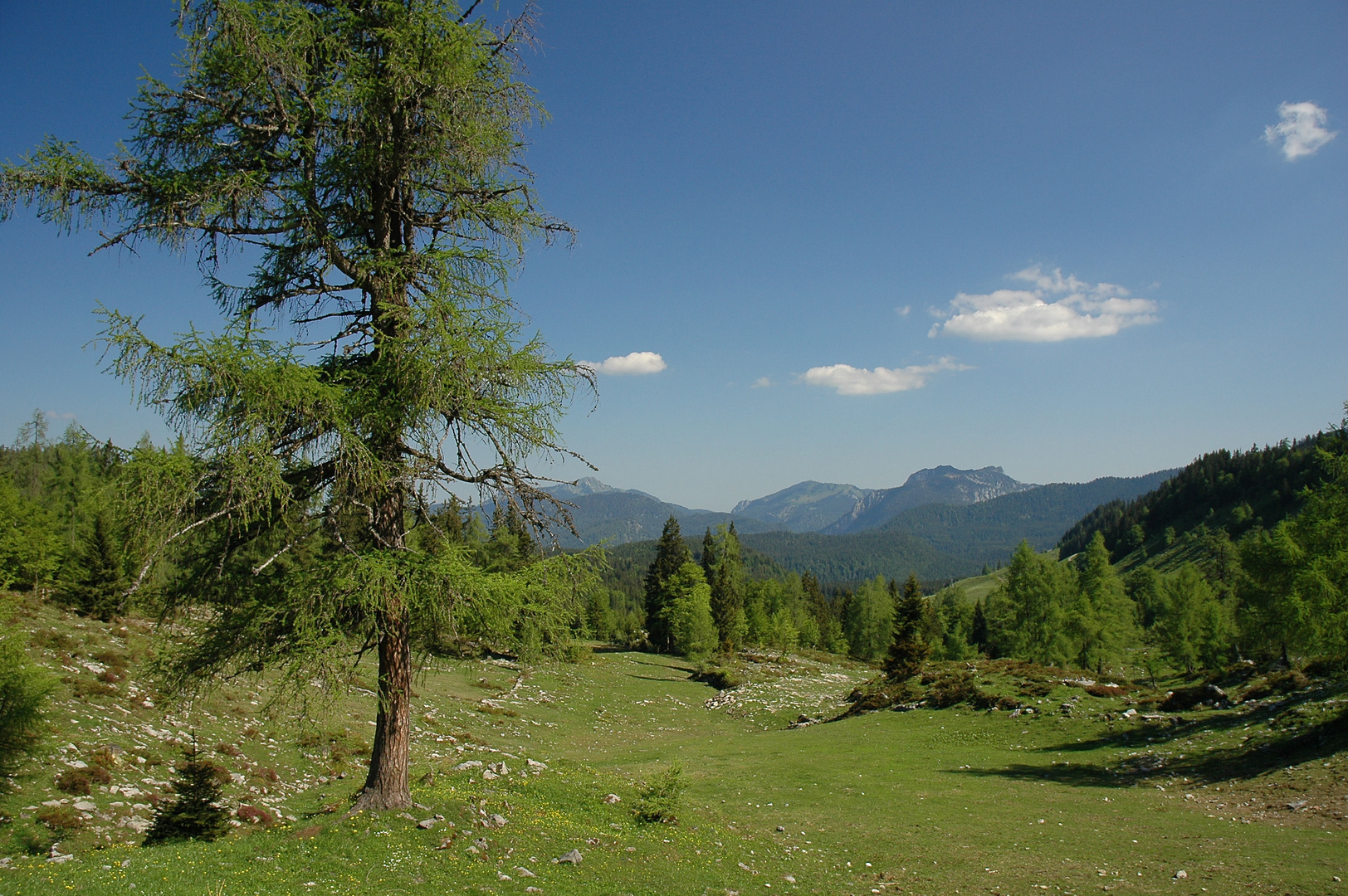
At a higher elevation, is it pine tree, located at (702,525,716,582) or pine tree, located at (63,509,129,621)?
pine tree, located at (63,509,129,621)

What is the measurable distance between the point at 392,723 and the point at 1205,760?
2403cm

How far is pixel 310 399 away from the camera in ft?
25.8

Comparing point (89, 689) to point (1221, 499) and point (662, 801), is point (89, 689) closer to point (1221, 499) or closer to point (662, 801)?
point (662, 801)

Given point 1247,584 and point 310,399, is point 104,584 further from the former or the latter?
point 1247,584

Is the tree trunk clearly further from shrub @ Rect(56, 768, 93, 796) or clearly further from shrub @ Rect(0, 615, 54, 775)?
shrub @ Rect(0, 615, 54, 775)

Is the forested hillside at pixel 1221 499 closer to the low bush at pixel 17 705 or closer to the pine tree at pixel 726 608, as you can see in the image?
the pine tree at pixel 726 608

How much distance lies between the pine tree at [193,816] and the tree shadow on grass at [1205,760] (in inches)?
845

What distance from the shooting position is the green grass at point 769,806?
8.83m

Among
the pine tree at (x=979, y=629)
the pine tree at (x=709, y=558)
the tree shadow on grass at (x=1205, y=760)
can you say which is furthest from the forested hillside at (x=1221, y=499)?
the tree shadow on grass at (x=1205, y=760)

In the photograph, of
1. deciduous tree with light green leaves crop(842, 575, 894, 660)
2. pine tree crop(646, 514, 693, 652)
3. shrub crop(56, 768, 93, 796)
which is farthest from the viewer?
deciduous tree with light green leaves crop(842, 575, 894, 660)

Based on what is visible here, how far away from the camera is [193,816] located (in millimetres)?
10875

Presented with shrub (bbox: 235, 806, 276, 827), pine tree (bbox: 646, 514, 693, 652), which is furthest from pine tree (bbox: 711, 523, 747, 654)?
shrub (bbox: 235, 806, 276, 827)

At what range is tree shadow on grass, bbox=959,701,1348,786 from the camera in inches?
704

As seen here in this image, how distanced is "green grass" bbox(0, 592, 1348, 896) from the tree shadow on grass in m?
0.11
